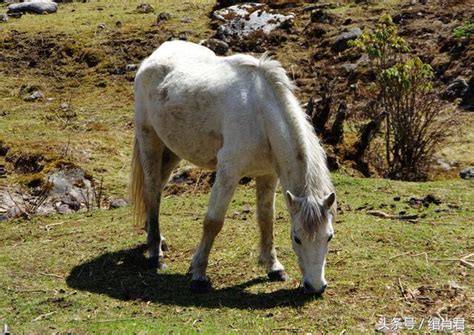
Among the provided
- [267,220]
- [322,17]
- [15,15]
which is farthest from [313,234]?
[15,15]

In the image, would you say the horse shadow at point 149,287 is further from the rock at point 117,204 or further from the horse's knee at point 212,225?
the rock at point 117,204

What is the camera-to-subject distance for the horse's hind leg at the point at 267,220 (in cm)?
691

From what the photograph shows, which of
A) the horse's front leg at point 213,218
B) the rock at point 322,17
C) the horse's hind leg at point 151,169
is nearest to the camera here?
the horse's front leg at point 213,218

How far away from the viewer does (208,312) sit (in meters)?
5.98

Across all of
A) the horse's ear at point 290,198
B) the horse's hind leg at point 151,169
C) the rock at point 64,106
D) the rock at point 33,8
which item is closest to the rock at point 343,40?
the rock at point 64,106

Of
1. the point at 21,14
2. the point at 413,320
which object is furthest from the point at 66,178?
the point at 21,14

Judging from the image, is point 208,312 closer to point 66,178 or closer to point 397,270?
point 397,270

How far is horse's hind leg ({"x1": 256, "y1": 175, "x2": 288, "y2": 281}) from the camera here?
691 centimetres

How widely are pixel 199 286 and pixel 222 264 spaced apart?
783mm

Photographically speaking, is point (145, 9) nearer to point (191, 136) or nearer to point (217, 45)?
point (217, 45)

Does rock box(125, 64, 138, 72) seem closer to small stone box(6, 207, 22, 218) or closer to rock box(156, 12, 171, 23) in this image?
rock box(156, 12, 171, 23)

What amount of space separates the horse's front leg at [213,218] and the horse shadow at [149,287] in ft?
0.47

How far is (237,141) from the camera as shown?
6371 mm

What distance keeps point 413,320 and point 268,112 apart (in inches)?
90.0
